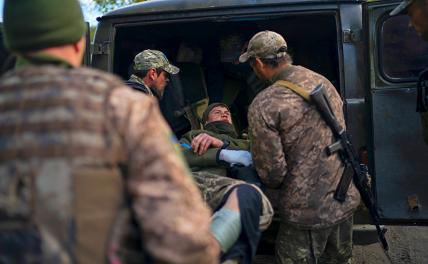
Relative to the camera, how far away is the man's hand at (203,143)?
3775 millimetres

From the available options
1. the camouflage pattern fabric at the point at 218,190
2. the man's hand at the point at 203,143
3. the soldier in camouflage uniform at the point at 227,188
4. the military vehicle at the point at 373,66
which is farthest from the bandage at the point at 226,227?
the military vehicle at the point at 373,66

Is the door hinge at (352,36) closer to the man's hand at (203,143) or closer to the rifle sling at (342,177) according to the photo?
the rifle sling at (342,177)

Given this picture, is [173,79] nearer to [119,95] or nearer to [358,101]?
[358,101]

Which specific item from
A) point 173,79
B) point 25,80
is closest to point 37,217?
point 25,80

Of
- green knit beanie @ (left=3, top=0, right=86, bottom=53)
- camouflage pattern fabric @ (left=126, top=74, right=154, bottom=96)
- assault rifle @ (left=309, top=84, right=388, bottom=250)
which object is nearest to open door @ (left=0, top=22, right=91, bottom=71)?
camouflage pattern fabric @ (left=126, top=74, right=154, bottom=96)

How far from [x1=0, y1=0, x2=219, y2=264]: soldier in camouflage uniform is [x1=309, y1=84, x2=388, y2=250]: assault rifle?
67.4 inches

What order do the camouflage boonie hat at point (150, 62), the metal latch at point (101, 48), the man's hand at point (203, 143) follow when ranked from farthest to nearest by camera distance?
the camouflage boonie hat at point (150, 62) → the metal latch at point (101, 48) → the man's hand at point (203, 143)

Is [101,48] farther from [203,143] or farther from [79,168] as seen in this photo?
[79,168]

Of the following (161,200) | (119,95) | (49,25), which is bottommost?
(161,200)

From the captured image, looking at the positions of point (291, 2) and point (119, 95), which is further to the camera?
point (291, 2)

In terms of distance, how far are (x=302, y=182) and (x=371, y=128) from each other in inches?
27.7

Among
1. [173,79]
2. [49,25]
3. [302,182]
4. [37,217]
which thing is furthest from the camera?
[173,79]

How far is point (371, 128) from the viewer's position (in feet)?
11.6

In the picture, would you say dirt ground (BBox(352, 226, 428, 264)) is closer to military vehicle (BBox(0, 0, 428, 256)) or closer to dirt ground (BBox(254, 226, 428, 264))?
dirt ground (BBox(254, 226, 428, 264))
